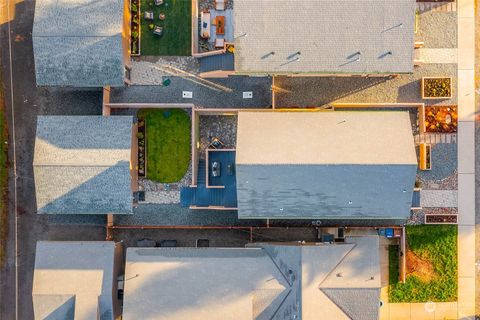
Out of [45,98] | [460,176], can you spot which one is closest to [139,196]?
[45,98]

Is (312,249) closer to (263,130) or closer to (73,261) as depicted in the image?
(263,130)

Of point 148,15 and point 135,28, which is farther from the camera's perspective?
point 135,28

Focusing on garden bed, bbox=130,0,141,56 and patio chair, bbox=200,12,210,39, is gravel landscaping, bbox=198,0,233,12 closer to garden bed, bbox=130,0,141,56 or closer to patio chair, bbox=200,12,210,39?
patio chair, bbox=200,12,210,39

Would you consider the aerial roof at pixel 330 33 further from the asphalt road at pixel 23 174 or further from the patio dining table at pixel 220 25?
the asphalt road at pixel 23 174

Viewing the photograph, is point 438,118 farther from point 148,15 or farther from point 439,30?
point 148,15

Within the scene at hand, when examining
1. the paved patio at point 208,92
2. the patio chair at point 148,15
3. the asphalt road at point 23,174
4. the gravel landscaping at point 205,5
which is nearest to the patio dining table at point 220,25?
the gravel landscaping at point 205,5

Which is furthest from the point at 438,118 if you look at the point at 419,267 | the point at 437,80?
the point at 419,267
